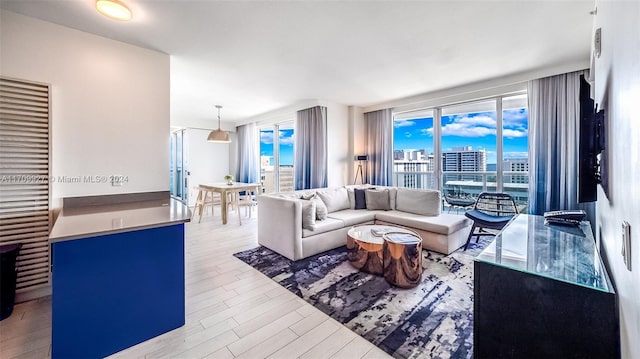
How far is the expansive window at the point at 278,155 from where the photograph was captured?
658 centimetres

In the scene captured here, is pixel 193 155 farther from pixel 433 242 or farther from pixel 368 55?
pixel 433 242

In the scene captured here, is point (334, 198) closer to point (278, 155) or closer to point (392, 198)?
point (392, 198)

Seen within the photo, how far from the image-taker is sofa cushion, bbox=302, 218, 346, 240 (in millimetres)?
3283

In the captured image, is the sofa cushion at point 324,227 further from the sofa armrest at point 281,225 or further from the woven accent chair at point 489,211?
the woven accent chair at point 489,211

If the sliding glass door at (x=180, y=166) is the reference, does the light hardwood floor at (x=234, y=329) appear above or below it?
below

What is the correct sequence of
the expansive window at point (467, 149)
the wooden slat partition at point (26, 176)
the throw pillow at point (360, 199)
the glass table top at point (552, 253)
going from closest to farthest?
the glass table top at point (552, 253), the wooden slat partition at point (26, 176), the expansive window at point (467, 149), the throw pillow at point (360, 199)

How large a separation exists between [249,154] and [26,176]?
16.9 feet

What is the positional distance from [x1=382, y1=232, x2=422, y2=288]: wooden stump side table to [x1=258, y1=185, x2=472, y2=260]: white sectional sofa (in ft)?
3.28

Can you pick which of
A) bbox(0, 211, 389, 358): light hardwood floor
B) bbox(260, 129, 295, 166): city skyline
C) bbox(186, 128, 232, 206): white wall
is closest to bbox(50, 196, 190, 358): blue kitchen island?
bbox(0, 211, 389, 358): light hardwood floor

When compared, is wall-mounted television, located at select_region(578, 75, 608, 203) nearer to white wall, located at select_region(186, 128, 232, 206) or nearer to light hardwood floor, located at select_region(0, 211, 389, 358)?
light hardwood floor, located at select_region(0, 211, 389, 358)

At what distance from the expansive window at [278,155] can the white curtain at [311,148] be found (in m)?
0.99

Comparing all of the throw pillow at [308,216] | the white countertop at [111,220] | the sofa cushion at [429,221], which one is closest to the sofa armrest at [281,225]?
the throw pillow at [308,216]

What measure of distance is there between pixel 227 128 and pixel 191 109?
194 cm

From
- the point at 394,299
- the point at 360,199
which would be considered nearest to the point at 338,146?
the point at 360,199
